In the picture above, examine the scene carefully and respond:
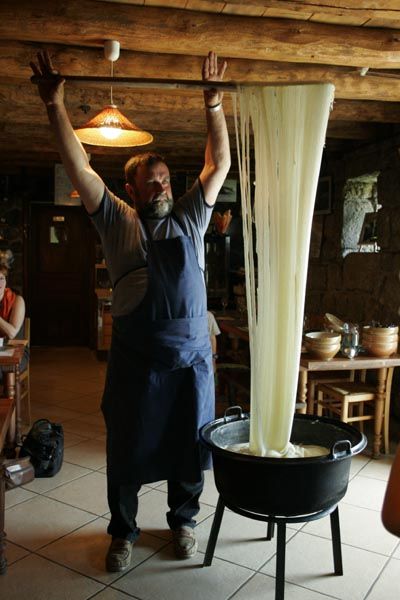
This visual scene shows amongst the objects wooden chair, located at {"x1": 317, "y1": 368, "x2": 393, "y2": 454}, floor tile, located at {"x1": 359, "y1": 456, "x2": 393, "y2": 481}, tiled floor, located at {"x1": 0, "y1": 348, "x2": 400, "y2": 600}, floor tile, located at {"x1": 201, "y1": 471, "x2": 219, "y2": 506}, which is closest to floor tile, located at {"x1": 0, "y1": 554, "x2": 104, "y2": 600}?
tiled floor, located at {"x1": 0, "y1": 348, "x2": 400, "y2": 600}

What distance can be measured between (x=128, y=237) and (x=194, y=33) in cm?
137

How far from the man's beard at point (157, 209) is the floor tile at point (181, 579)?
4.68 ft

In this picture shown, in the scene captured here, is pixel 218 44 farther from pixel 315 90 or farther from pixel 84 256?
pixel 84 256

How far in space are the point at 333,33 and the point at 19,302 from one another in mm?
2724

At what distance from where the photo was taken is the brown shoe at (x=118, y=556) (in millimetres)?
2260

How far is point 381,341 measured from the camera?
3693 mm

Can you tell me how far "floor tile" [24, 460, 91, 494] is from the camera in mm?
3094

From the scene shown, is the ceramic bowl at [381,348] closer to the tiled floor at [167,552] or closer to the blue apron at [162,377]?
the tiled floor at [167,552]

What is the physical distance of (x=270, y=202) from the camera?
1.85 m

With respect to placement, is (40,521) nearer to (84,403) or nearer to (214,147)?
(214,147)

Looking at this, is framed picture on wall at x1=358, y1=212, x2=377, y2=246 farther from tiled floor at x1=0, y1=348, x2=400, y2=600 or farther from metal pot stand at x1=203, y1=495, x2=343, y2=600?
metal pot stand at x1=203, y1=495, x2=343, y2=600

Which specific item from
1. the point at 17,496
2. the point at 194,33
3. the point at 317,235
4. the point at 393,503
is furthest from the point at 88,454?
the point at 317,235

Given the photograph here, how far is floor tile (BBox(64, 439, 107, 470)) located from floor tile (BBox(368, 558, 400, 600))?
179 centimetres

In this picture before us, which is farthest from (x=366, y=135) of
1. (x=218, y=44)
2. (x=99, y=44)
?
(x=99, y=44)
